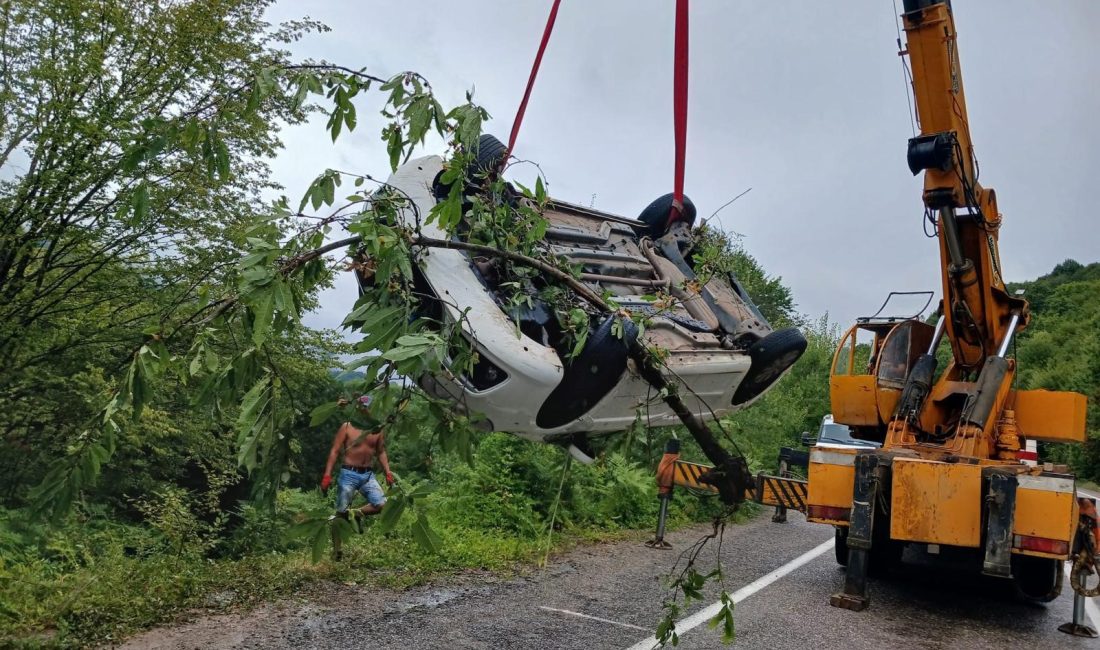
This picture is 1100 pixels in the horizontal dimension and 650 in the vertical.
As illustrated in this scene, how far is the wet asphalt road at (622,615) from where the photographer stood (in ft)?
15.7

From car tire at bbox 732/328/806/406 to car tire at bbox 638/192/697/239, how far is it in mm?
1201

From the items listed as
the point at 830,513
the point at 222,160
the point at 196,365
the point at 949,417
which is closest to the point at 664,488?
the point at 830,513

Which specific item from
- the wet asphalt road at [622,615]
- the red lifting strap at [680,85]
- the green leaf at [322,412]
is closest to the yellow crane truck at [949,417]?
the wet asphalt road at [622,615]

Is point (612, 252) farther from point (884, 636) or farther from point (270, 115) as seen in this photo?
point (270, 115)

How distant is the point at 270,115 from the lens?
9.79 m

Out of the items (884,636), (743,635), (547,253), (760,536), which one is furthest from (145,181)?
(760,536)

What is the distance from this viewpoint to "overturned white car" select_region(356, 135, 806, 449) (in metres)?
Result: 3.89

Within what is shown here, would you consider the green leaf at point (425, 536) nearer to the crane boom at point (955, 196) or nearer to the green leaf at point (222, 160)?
→ the green leaf at point (222, 160)

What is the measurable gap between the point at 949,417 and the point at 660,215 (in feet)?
12.4

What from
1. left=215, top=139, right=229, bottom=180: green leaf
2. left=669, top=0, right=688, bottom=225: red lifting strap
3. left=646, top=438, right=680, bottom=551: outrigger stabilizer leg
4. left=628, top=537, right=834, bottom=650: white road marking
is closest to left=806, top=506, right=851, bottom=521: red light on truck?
left=628, top=537, right=834, bottom=650: white road marking

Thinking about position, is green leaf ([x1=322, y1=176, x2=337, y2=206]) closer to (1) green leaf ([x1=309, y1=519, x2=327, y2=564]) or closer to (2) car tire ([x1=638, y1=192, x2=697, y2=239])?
(1) green leaf ([x1=309, y1=519, x2=327, y2=564])

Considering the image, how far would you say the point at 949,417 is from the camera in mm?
7617

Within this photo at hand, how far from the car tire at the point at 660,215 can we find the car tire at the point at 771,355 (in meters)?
1.20

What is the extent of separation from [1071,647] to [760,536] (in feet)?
13.8
